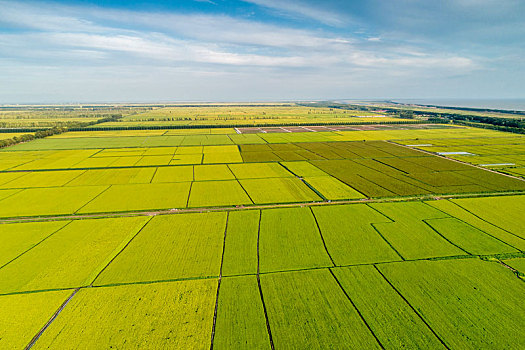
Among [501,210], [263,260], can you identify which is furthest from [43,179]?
[501,210]

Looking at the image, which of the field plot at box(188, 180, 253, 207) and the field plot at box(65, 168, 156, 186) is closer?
the field plot at box(188, 180, 253, 207)

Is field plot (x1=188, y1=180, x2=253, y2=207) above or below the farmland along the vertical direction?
above

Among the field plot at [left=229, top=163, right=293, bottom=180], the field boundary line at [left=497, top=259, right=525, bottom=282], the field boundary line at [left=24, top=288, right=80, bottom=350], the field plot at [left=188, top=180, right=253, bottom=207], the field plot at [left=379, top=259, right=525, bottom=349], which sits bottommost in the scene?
the field boundary line at [left=24, top=288, right=80, bottom=350]

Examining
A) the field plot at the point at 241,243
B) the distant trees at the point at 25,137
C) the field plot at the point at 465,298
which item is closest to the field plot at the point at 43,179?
the field plot at the point at 241,243

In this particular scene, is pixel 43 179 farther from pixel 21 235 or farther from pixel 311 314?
pixel 311 314

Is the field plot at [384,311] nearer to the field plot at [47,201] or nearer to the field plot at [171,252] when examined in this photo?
the field plot at [171,252]

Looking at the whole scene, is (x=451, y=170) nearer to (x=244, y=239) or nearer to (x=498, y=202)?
(x=498, y=202)

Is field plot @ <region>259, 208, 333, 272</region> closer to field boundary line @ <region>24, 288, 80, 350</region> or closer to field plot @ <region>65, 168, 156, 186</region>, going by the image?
field boundary line @ <region>24, 288, 80, 350</region>

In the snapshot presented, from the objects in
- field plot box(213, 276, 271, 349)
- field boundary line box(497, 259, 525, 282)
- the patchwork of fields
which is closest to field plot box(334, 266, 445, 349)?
field plot box(213, 276, 271, 349)
